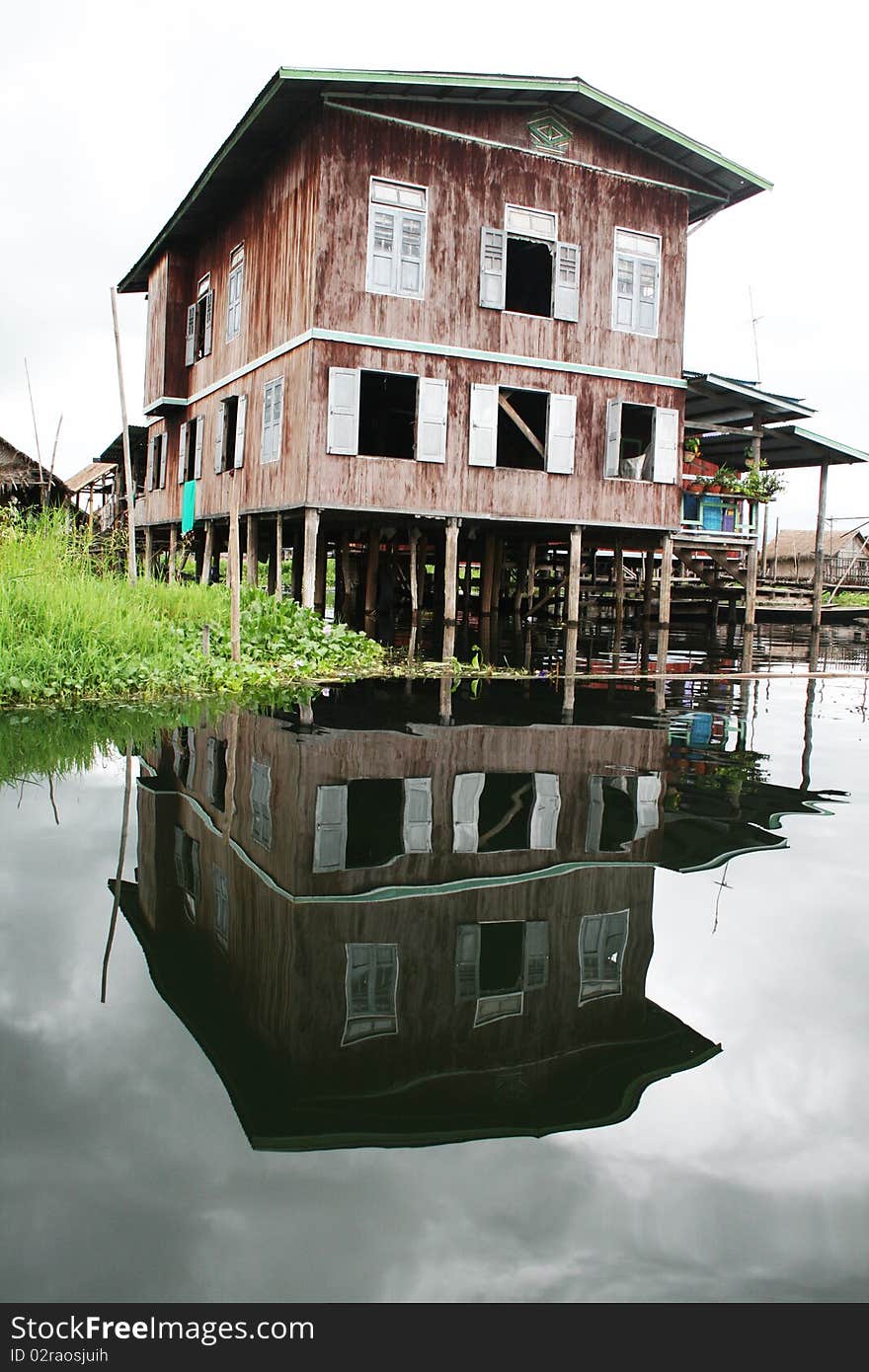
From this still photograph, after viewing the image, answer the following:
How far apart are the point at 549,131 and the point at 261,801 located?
531 inches

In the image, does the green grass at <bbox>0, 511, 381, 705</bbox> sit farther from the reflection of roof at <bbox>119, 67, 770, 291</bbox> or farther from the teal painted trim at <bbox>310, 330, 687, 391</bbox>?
the reflection of roof at <bbox>119, 67, 770, 291</bbox>

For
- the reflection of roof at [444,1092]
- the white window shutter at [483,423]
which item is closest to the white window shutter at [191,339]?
the white window shutter at [483,423]

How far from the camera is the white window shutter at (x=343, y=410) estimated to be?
14.9 m

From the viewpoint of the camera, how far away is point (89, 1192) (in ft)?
8.35

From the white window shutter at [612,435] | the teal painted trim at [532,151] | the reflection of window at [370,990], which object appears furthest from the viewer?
the white window shutter at [612,435]

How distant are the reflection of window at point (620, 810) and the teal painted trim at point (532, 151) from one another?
1117cm

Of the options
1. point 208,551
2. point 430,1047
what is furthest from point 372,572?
point 430,1047

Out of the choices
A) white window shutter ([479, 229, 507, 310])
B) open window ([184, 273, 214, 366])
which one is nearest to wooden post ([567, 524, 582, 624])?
white window shutter ([479, 229, 507, 310])

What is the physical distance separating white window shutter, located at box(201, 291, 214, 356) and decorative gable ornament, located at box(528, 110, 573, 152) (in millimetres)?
7078

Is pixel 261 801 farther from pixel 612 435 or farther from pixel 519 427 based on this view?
pixel 612 435

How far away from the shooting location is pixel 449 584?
16.7 meters

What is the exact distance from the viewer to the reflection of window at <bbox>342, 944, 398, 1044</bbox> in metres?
3.41

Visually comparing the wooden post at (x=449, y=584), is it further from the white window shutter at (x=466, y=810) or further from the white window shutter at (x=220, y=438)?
the white window shutter at (x=466, y=810)
